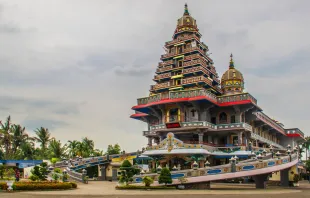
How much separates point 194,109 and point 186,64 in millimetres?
6505

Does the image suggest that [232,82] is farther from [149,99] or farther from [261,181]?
[261,181]

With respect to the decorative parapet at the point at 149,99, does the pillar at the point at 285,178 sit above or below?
below

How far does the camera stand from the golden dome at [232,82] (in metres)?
50.0

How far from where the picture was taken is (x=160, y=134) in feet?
149

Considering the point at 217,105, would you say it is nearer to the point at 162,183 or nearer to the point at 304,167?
the point at 162,183

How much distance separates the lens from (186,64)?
156 feet

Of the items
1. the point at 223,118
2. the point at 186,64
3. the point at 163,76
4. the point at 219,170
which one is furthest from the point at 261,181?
the point at 163,76

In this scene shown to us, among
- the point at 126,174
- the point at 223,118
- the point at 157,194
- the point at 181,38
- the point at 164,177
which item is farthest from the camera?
the point at 181,38

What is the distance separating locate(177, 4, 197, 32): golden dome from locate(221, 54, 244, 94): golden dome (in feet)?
26.5

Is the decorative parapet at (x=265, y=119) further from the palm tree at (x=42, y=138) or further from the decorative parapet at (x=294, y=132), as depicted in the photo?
the palm tree at (x=42, y=138)

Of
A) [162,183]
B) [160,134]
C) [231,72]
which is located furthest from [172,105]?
[162,183]

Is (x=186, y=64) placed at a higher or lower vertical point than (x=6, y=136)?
higher

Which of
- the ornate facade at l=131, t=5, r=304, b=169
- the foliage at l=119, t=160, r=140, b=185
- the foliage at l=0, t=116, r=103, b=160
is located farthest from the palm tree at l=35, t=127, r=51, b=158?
the foliage at l=119, t=160, r=140, b=185

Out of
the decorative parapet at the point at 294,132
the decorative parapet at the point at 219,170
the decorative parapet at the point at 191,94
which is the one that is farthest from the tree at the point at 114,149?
the decorative parapet at the point at 219,170
